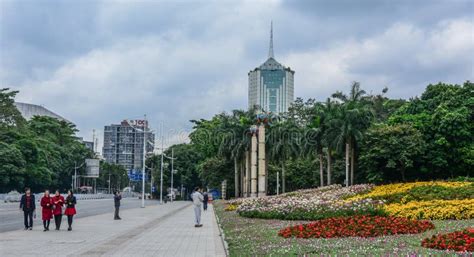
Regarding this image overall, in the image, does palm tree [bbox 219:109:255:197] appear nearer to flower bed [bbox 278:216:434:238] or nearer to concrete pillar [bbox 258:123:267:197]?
concrete pillar [bbox 258:123:267:197]

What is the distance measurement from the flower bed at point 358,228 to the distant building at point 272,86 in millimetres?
103362

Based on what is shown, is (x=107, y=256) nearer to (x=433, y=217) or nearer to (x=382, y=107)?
(x=433, y=217)

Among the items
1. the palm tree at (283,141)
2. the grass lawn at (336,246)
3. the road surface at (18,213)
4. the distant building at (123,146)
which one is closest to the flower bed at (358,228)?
the grass lawn at (336,246)

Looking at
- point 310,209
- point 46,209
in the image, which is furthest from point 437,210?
point 46,209

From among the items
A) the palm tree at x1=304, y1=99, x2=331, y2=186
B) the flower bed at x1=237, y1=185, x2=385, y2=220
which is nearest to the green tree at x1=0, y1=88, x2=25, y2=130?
the palm tree at x1=304, y1=99, x2=331, y2=186

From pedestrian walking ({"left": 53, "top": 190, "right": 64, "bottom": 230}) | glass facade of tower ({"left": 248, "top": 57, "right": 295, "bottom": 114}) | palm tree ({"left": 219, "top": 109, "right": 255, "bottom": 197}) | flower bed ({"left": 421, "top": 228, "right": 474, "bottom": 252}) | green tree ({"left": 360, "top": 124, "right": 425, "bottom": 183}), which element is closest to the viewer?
flower bed ({"left": 421, "top": 228, "right": 474, "bottom": 252})

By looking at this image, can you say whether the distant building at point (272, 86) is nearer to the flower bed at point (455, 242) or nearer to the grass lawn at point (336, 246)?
the grass lawn at point (336, 246)

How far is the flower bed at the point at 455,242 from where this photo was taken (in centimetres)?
990

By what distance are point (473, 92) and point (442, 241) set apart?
3709 cm

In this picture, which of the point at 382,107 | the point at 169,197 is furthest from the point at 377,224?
the point at 169,197

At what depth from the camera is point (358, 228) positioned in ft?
→ 47.4

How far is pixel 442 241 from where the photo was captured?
10.7 m

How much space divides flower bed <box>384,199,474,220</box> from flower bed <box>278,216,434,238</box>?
3.46 m

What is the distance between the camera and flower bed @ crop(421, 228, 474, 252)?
9.90 m
